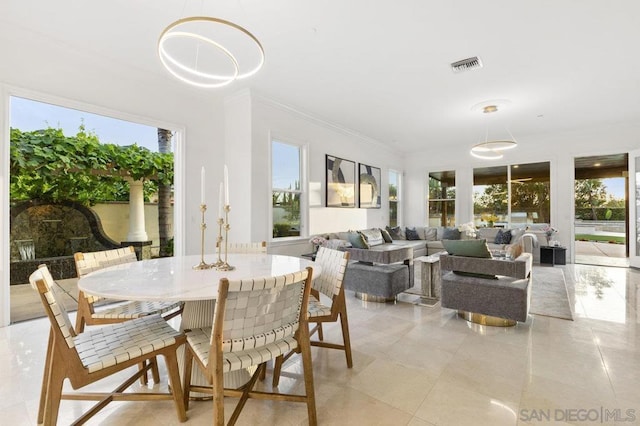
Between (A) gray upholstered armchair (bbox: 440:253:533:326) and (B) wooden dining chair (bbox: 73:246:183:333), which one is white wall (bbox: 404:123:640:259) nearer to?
(A) gray upholstered armchair (bbox: 440:253:533:326)

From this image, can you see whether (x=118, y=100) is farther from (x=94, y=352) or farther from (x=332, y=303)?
(x=332, y=303)

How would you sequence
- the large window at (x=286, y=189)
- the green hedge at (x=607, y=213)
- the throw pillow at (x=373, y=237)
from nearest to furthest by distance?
the large window at (x=286, y=189), the throw pillow at (x=373, y=237), the green hedge at (x=607, y=213)

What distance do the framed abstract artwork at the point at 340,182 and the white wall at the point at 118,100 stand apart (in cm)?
221

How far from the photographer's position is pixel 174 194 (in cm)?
438

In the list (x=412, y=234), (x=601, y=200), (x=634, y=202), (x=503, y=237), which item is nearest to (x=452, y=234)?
(x=412, y=234)

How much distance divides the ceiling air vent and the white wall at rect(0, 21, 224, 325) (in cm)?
341

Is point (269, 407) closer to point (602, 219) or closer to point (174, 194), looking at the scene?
point (174, 194)

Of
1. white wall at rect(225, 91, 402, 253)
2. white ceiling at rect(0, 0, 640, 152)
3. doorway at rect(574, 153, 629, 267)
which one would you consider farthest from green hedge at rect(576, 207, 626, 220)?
white wall at rect(225, 91, 402, 253)

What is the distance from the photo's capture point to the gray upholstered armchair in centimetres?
288

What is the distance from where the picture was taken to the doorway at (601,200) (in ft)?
23.7

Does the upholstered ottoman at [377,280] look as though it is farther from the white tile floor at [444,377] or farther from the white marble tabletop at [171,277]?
the white marble tabletop at [171,277]

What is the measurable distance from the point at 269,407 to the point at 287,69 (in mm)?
3604

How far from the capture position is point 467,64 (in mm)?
3707

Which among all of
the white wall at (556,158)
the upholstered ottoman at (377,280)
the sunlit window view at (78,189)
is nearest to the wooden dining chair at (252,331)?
the upholstered ottoman at (377,280)
